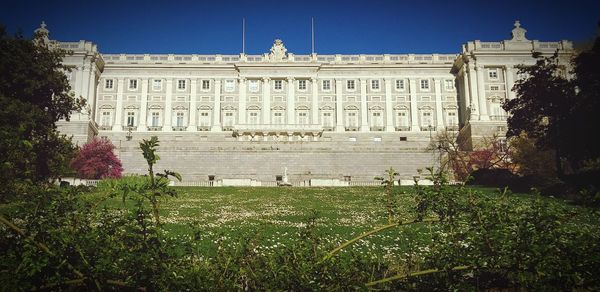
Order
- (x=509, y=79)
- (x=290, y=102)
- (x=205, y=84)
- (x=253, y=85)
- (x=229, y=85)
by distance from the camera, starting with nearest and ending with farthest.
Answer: (x=509, y=79)
(x=290, y=102)
(x=253, y=85)
(x=229, y=85)
(x=205, y=84)

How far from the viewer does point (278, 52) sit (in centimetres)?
6850

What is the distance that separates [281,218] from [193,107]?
53978 mm

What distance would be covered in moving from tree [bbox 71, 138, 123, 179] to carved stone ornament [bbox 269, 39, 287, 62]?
31397 millimetres

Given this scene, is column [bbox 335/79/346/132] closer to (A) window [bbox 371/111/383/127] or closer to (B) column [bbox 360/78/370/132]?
(B) column [bbox 360/78/370/132]

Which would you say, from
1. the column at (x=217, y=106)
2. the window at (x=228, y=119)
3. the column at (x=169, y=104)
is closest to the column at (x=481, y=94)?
the window at (x=228, y=119)

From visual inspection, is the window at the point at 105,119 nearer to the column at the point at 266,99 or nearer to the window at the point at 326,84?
the column at the point at 266,99

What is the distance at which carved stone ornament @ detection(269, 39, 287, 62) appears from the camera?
6825 cm

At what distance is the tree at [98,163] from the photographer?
1635 inches

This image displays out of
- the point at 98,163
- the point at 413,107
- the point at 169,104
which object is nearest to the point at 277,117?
the point at 169,104

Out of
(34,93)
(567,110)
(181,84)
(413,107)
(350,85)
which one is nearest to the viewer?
(567,110)

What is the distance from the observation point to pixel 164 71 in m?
68.4

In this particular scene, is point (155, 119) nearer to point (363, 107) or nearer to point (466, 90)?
point (363, 107)

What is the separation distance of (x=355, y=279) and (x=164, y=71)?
6829cm

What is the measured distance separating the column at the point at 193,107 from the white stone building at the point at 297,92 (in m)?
0.15
